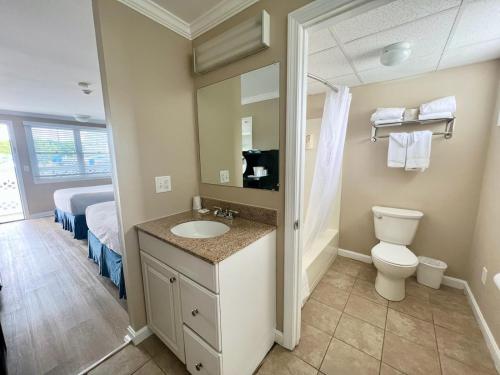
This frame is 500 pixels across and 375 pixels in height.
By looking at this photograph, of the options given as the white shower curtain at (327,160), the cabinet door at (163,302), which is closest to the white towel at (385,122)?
the white shower curtain at (327,160)

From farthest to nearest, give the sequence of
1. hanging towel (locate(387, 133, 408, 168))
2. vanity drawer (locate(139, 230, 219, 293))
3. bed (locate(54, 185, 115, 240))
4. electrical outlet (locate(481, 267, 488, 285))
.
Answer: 1. bed (locate(54, 185, 115, 240))
2. hanging towel (locate(387, 133, 408, 168))
3. electrical outlet (locate(481, 267, 488, 285))
4. vanity drawer (locate(139, 230, 219, 293))

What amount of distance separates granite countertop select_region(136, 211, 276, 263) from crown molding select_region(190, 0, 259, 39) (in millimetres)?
1403

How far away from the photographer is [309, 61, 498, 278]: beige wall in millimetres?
1775

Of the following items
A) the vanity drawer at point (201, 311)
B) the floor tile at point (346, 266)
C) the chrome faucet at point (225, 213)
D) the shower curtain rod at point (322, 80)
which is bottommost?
the floor tile at point (346, 266)

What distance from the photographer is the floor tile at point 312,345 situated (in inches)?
52.8

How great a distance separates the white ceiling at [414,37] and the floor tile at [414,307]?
2.11 m

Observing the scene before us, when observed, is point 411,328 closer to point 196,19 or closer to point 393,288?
point 393,288

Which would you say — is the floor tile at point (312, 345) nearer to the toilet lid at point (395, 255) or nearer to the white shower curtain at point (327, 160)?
the white shower curtain at point (327, 160)

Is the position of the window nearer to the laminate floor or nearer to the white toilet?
the laminate floor

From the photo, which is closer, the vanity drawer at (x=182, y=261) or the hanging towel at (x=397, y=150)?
the vanity drawer at (x=182, y=261)

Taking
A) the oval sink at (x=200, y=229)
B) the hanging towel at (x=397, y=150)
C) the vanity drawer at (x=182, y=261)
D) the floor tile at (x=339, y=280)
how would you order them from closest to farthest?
the vanity drawer at (x=182, y=261), the oval sink at (x=200, y=229), the hanging towel at (x=397, y=150), the floor tile at (x=339, y=280)

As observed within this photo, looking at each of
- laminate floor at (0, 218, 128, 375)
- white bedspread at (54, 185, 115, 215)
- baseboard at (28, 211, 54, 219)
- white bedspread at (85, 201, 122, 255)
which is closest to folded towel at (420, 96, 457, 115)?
white bedspread at (85, 201, 122, 255)

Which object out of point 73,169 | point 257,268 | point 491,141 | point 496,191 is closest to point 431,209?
point 496,191

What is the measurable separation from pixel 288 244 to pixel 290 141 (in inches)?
25.5
